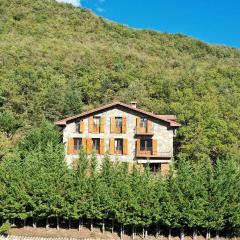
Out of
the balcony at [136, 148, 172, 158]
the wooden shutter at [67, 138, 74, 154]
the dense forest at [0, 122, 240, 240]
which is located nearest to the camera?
the dense forest at [0, 122, 240, 240]

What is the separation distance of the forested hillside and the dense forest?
1417 centimetres

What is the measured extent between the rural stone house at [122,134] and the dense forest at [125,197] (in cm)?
890

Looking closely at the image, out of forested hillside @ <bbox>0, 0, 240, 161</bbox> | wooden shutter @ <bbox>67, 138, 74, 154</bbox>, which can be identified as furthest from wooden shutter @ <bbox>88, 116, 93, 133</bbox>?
forested hillside @ <bbox>0, 0, 240, 161</bbox>

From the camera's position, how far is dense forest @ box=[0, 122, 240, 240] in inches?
1480

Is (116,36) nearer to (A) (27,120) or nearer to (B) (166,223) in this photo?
(A) (27,120)

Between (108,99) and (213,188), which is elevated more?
(108,99)

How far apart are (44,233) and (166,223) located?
11.5m

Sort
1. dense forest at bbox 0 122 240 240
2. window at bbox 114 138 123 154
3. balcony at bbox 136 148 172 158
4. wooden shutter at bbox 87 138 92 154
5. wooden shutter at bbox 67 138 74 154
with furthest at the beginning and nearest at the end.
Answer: wooden shutter at bbox 67 138 74 154 → window at bbox 114 138 123 154 → wooden shutter at bbox 87 138 92 154 → balcony at bbox 136 148 172 158 → dense forest at bbox 0 122 240 240

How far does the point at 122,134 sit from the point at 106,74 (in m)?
39.4

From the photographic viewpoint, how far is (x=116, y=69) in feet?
308

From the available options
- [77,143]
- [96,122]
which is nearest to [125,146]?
[96,122]

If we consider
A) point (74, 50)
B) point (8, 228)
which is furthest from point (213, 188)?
point (74, 50)

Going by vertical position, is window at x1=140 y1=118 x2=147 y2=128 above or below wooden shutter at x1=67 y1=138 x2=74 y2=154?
above

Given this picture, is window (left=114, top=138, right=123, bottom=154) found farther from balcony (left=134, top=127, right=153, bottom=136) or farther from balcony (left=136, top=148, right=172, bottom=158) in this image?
balcony (left=134, top=127, right=153, bottom=136)
